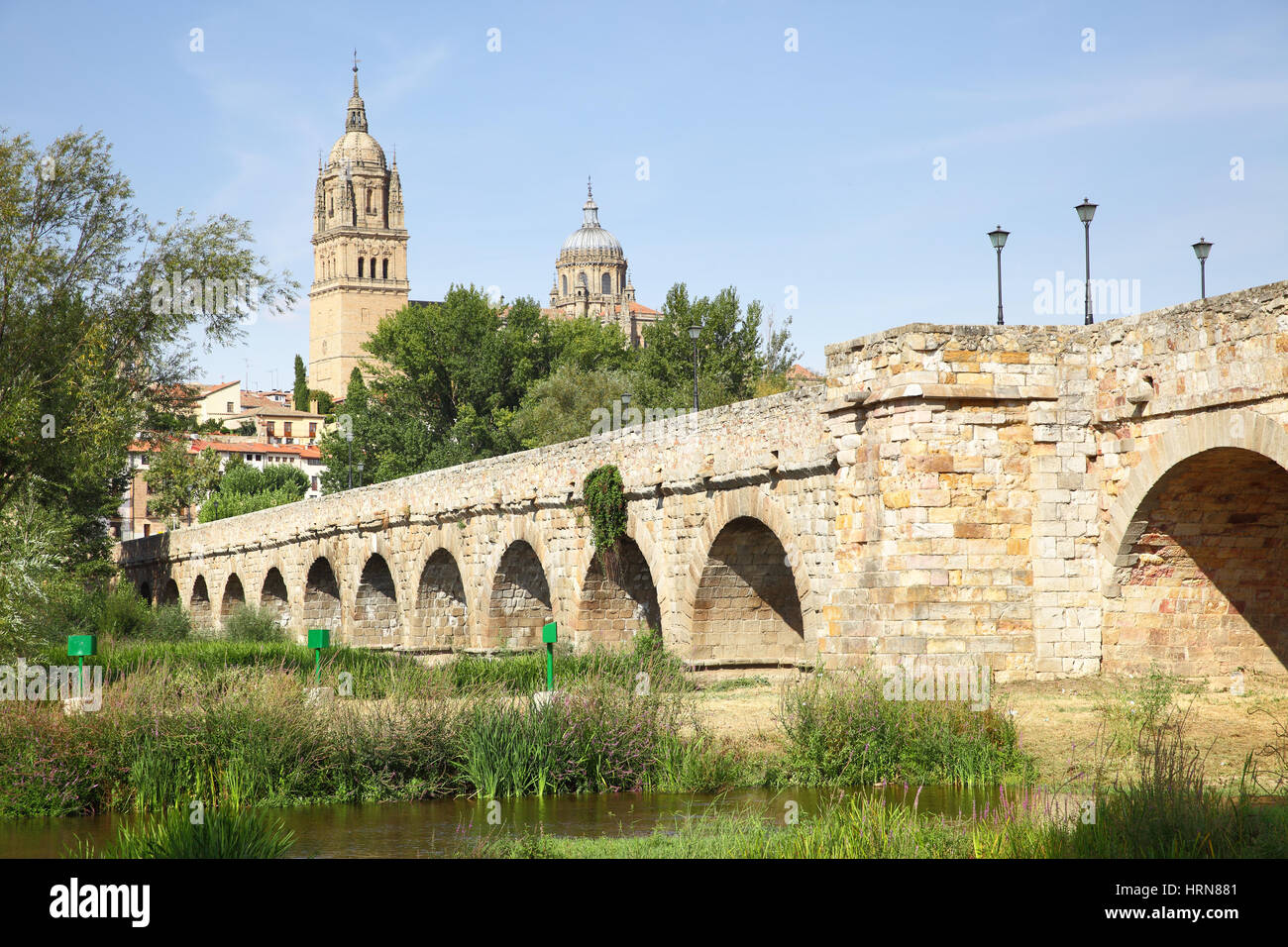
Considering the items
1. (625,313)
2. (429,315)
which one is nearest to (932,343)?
(429,315)

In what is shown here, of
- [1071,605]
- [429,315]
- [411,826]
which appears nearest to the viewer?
[411,826]

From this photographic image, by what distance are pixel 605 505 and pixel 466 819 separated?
390 inches

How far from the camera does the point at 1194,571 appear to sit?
12.7 metres

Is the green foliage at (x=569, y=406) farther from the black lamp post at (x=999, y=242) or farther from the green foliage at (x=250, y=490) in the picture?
the black lamp post at (x=999, y=242)

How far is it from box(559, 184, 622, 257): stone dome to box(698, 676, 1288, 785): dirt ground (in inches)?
4461

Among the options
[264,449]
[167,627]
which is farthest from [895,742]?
[264,449]

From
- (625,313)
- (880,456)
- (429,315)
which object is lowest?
(880,456)

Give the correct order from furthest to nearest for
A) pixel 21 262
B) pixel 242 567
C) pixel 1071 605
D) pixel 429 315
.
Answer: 1. pixel 429 315
2. pixel 242 567
3. pixel 21 262
4. pixel 1071 605

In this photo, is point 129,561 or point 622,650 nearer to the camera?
point 622,650

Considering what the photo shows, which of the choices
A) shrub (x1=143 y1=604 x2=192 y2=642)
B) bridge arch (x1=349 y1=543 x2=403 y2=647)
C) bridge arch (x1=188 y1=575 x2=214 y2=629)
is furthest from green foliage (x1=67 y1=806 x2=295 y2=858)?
bridge arch (x1=188 y1=575 x2=214 y2=629)

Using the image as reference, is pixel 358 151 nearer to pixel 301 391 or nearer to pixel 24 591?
pixel 301 391
